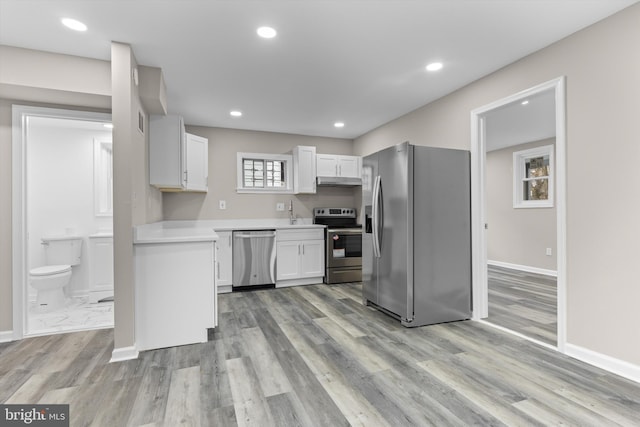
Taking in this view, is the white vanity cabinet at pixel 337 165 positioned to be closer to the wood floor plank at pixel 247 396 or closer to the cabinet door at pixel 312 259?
the cabinet door at pixel 312 259

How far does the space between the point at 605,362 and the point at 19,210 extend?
4.83m

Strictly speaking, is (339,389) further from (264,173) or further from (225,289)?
(264,173)

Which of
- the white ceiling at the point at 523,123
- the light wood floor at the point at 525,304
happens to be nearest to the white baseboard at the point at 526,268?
the light wood floor at the point at 525,304

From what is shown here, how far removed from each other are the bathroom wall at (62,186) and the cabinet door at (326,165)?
9.99ft

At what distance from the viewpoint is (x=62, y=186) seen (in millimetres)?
4066

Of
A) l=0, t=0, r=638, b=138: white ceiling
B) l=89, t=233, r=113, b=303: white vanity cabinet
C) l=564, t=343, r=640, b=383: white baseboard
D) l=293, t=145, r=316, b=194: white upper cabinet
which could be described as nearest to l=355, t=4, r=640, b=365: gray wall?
l=564, t=343, r=640, b=383: white baseboard

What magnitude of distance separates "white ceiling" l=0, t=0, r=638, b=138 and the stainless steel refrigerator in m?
0.81

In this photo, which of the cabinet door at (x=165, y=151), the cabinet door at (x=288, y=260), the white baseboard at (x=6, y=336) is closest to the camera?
the white baseboard at (x=6, y=336)

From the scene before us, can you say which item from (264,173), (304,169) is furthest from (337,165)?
(264,173)

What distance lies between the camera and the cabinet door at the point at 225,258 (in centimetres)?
436

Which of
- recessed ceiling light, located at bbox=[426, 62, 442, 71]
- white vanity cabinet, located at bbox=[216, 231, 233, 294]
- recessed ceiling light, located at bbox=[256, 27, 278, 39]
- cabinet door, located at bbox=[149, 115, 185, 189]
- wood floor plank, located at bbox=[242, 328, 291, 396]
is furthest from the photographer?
white vanity cabinet, located at bbox=[216, 231, 233, 294]

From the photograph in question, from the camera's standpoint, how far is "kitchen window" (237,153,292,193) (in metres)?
5.05

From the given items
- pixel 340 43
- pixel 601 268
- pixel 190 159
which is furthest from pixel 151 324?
pixel 601 268

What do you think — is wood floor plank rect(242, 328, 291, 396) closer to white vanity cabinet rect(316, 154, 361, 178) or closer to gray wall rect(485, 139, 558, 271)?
white vanity cabinet rect(316, 154, 361, 178)
